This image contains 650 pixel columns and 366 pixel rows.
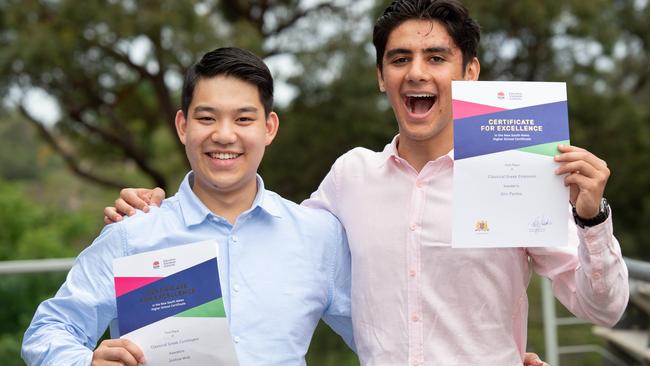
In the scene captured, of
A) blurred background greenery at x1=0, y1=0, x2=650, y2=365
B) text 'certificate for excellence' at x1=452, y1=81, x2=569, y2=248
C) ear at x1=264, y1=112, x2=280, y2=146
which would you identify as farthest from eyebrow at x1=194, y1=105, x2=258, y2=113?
blurred background greenery at x1=0, y1=0, x2=650, y2=365

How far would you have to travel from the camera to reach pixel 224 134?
221 centimetres

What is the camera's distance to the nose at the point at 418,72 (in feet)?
7.52

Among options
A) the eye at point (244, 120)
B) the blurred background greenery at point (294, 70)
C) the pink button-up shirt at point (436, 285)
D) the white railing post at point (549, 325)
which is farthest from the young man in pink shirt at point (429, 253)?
the blurred background greenery at point (294, 70)

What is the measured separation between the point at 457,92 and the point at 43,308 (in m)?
1.14

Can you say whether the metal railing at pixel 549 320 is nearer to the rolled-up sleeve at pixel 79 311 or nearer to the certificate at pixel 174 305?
the rolled-up sleeve at pixel 79 311

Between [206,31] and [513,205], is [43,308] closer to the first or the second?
[513,205]

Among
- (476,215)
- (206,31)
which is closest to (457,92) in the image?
(476,215)

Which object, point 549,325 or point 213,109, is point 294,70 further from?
point 213,109

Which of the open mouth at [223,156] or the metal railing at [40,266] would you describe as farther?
the metal railing at [40,266]

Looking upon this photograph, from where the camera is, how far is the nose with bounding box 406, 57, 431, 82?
2291 millimetres

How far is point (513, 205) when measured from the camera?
82.8 inches

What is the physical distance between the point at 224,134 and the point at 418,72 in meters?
0.54

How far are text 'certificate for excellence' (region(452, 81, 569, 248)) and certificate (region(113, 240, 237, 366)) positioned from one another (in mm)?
602

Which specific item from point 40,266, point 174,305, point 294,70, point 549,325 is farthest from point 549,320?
point 294,70
